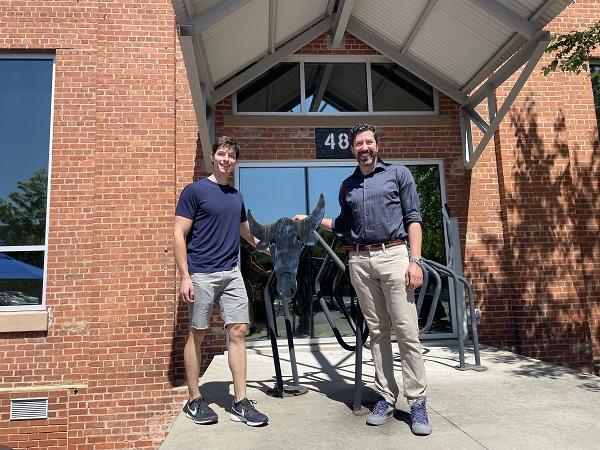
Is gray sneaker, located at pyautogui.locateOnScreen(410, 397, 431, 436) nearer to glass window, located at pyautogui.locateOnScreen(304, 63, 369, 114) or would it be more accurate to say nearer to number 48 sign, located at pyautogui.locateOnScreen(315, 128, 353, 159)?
number 48 sign, located at pyautogui.locateOnScreen(315, 128, 353, 159)

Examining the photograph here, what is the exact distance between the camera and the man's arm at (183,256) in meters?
3.18

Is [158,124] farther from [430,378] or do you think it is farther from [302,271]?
[430,378]

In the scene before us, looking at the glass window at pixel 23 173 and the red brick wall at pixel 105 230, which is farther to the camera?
the glass window at pixel 23 173

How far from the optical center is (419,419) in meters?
2.93

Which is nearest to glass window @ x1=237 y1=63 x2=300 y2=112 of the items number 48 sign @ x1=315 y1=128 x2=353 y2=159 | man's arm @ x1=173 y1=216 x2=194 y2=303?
number 48 sign @ x1=315 y1=128 x2=353 y2=159

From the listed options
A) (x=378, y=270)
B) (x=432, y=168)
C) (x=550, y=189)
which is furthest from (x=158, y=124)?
(x=550, y=189)

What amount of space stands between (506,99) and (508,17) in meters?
1.00

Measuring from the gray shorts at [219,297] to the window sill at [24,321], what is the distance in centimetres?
371

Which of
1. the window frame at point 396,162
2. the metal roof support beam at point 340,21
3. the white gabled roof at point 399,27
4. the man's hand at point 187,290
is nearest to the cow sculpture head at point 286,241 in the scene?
the man's hand at point 187,290

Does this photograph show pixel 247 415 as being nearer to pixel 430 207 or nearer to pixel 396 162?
pixel 396 162

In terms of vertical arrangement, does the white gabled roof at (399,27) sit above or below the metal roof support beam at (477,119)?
above

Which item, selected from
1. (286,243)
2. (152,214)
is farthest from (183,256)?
(152,214)

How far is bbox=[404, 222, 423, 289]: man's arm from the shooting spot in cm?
299

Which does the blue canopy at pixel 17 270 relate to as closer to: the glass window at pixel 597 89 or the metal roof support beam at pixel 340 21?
the metal roof support beam at pixel 340 21
